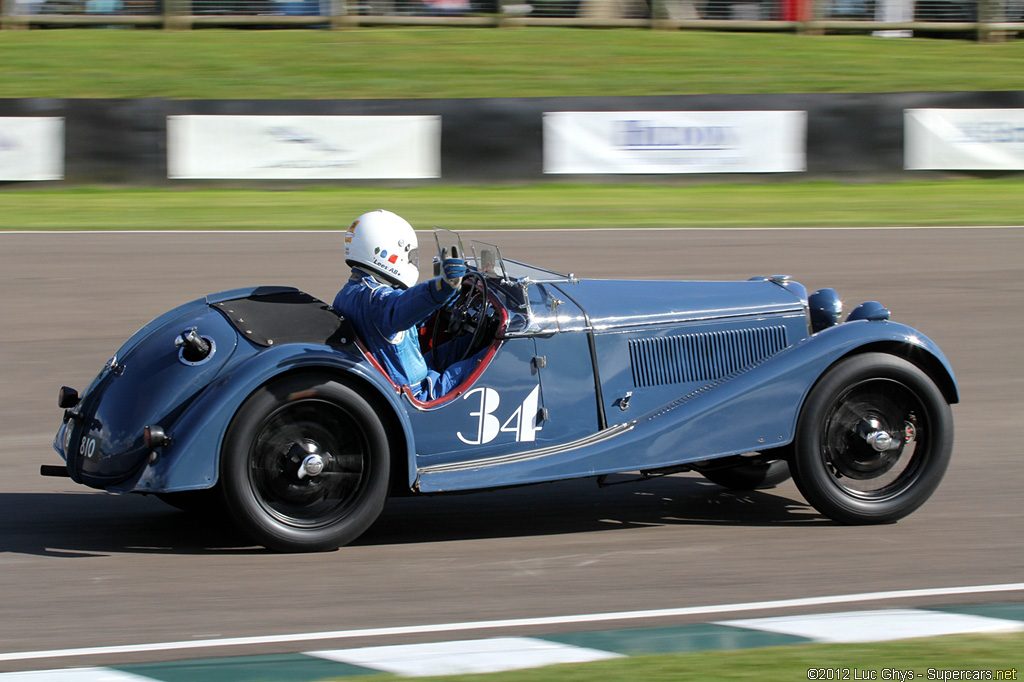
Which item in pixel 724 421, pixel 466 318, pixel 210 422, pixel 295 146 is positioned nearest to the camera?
pixel 210 422

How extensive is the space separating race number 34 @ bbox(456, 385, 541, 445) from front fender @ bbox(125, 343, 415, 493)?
69 centimetres

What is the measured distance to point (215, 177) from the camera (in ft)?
53.9

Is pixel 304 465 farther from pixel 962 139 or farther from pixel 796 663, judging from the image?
pixel 962 139

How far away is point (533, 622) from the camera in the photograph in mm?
4391

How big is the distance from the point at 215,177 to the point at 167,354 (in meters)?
11.9

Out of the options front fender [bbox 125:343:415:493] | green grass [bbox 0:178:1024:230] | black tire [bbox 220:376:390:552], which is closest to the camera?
front fender [bbox 125:343:415:493]

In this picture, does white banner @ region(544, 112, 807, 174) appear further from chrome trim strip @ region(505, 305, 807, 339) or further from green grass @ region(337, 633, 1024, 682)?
green grass @ region(337, 633, 1024, 682)

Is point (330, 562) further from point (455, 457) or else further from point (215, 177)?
point (215, 177)

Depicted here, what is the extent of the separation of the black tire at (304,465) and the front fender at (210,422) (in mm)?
54

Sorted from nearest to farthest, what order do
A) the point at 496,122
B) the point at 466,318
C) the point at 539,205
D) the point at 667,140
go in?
the point at 466,318
the point at 539,205
the point at 667,140
the point at 496,122

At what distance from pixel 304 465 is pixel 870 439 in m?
2.53

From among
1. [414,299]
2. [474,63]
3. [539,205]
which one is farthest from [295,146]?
[414,299]

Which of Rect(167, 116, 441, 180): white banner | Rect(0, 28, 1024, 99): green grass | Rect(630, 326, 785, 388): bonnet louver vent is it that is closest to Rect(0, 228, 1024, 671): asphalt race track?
Rect(630, 326, 785, 388): bonnet louver vent

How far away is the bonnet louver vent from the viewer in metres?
5.54
